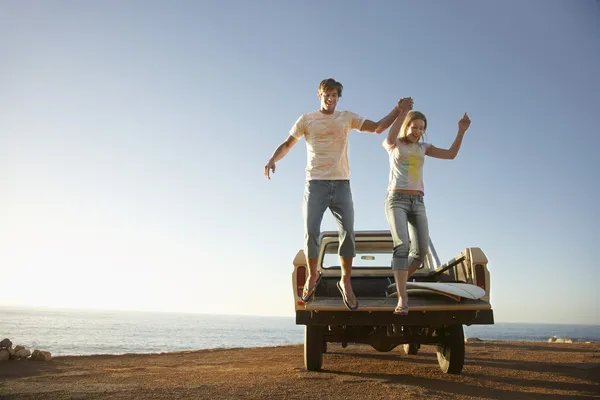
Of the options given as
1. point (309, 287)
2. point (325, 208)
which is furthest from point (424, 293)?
point (325, 208)

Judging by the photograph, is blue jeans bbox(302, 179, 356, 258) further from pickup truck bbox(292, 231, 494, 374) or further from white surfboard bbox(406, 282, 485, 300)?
white surfboard bbox(406, 282, 485, 300)

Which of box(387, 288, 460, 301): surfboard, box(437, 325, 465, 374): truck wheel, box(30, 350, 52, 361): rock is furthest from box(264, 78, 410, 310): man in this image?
box(30, 350, 52, 361): rock

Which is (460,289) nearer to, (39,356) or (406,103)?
(406,103)

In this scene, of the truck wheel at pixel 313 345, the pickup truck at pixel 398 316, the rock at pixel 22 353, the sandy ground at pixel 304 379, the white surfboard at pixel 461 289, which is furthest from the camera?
the rock at pixel 22 353

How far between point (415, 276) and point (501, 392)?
2.31 metres

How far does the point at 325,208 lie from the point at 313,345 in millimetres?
1745

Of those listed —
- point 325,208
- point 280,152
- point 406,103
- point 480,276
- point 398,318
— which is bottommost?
point 398,318

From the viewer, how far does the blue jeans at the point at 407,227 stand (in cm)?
434

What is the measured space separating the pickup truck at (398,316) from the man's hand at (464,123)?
1.31 m

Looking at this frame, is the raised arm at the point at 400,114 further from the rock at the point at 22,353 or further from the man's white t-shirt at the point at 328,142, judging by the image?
the rock at the point at 22,353

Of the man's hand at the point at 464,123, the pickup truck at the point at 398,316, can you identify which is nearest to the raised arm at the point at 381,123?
the man's hand at the point at 464,123

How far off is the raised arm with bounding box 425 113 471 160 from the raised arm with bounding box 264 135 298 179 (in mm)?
1577

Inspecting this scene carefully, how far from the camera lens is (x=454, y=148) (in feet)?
15.8

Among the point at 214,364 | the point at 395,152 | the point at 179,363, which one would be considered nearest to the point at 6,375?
the point at 179,363
